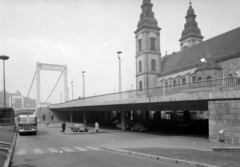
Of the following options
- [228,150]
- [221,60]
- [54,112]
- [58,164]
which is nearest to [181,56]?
[221,60]

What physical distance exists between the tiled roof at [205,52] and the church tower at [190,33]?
42.8 ft

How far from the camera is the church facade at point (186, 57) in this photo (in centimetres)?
4953

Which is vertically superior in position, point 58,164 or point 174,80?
point 174,80

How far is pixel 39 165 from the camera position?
12.0 m

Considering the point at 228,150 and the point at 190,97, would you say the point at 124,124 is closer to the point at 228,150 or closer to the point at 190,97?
the point at 190,97

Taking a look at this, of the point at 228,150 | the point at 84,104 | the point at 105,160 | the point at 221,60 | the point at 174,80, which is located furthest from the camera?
the point at 174,80

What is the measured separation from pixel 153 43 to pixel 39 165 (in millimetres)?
64663

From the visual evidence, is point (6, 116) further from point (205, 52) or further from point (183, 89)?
point (205, 52)

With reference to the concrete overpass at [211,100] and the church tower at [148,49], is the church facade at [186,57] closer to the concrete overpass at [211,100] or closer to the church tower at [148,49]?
the church tower at [148,49]

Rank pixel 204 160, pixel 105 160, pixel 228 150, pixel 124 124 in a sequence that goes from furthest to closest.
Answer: pixel 124 124 → pixel 228 150 → pixel 105 160 → pixel 204 160

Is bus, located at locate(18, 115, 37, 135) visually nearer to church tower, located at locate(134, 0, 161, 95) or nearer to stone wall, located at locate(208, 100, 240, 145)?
stone wall, located at locate(208, 100, 240, 145)

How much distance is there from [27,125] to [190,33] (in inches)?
2670

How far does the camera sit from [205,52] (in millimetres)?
58531

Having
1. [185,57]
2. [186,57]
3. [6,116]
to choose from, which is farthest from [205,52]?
[6,116]
